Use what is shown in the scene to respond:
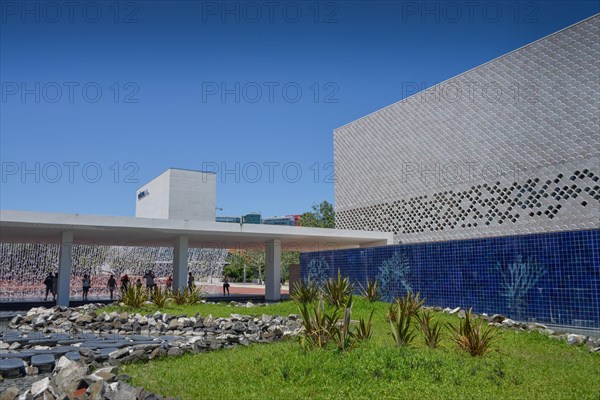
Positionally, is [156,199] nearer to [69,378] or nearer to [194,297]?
[194,297]

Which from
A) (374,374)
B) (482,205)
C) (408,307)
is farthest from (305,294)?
(482,205)

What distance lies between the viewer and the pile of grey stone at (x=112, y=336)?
693 cm

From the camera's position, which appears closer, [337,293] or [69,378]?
[69,378]

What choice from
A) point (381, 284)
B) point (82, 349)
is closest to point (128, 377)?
point (82, 349)

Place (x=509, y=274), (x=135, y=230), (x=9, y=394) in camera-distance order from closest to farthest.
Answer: (x=9, y=394) < (x=509, y=274) < (x=135, y=230)

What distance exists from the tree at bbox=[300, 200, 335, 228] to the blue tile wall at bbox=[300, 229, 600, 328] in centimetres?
2553

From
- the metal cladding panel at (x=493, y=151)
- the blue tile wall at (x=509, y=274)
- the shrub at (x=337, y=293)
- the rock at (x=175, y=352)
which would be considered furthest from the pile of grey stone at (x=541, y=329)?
the metal cladding panel at (x=493, y=151)

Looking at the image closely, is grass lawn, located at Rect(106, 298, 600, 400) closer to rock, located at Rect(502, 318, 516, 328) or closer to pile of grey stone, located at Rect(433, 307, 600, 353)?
pile of grey stone, located at Rect(433, 307, 600, 353)

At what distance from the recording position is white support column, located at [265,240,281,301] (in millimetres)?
21969

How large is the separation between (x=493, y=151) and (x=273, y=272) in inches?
436

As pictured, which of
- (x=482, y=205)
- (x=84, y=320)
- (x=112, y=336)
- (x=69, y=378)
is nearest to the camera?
(x=69, y=378)

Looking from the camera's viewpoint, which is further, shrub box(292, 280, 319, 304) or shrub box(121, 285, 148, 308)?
shrub box(292, 280, 319, 304)

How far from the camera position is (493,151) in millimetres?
22062

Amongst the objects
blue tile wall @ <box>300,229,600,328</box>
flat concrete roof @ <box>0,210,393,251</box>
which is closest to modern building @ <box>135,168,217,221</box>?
flat concrete roof @ <box>0,210,393,251</box>
